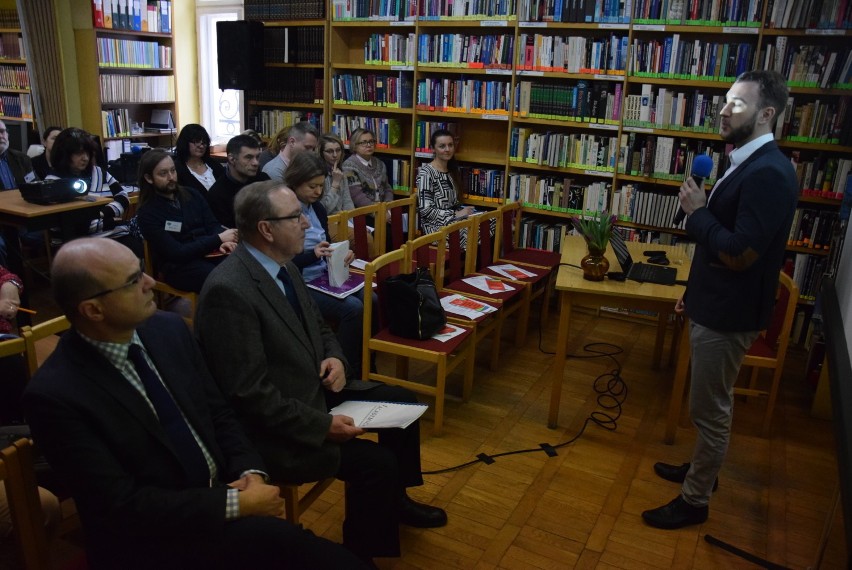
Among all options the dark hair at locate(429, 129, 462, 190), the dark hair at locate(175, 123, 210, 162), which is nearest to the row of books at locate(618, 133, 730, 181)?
the dark hair at locate(429, 129, 462, 190)

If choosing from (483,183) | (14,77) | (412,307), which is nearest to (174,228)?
(412,307)

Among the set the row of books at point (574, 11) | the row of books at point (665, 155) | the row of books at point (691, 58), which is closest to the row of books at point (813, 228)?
the row of books at point (665, 155)

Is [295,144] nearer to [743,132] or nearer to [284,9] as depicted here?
[284,9]

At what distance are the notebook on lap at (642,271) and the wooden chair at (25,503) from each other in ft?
8.93

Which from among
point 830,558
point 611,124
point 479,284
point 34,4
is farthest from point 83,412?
point 34,4

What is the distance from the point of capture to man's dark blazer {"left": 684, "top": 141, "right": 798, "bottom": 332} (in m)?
2.19

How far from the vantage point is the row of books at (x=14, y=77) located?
7.03 m

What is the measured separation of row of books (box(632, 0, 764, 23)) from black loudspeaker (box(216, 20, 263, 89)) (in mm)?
3277

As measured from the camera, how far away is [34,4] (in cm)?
618

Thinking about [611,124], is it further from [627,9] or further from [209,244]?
[209,244]

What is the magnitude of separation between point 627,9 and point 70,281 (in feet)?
14.0

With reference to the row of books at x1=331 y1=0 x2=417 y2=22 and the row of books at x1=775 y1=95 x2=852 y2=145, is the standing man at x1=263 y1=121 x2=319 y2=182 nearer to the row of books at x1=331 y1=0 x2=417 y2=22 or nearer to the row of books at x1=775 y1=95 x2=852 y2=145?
the row of books at x1=331 y1=0 x2=417 y2=22

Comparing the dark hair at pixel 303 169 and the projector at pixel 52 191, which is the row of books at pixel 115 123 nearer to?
the projector at pixel 52 191

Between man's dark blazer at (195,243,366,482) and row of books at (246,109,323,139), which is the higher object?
row of books at (246,109,323,139)
